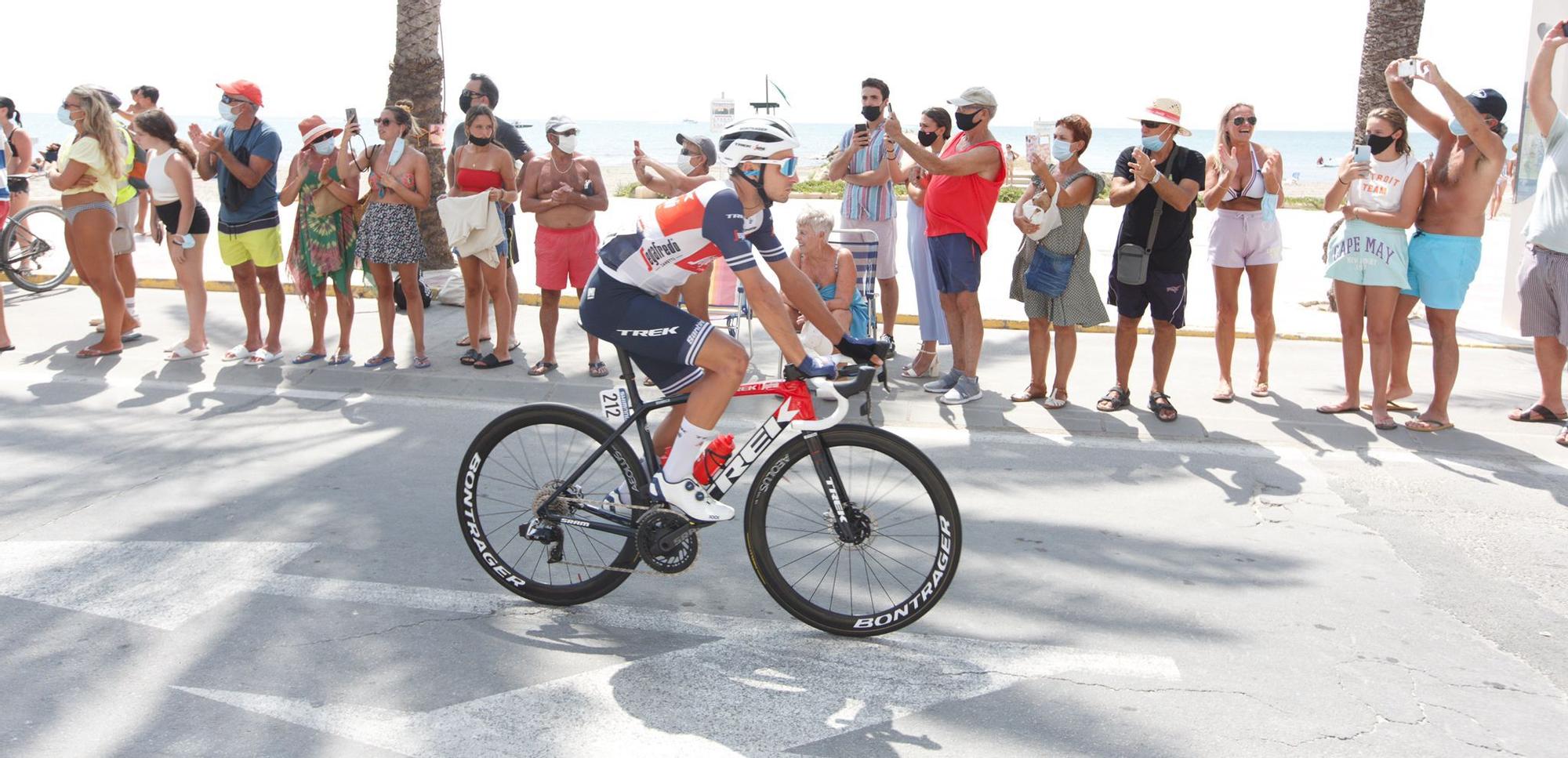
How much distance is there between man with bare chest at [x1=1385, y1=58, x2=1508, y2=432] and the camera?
7.38 metres

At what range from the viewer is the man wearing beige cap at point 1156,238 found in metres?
7.58

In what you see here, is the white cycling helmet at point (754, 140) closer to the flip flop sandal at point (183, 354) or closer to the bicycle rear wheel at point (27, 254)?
the flip flop sandal at point (183, 354)

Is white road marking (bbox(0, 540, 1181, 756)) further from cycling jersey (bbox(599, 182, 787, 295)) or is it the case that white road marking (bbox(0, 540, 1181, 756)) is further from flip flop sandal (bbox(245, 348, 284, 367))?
→ flip flop sandal (bbox(245, 348, 284, 367))

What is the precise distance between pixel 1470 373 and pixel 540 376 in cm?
677

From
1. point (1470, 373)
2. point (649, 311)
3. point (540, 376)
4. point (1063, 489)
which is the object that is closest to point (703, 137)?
point (540, 376)

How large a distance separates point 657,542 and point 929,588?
104cm

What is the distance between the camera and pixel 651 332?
183 inches

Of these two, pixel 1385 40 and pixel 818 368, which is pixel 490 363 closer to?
pixel 818 368

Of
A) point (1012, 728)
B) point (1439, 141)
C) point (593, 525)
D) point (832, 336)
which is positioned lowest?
point (1012, 728)

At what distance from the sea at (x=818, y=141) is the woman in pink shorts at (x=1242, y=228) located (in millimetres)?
61228

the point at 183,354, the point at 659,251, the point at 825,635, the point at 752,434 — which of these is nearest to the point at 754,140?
the point at 659,251

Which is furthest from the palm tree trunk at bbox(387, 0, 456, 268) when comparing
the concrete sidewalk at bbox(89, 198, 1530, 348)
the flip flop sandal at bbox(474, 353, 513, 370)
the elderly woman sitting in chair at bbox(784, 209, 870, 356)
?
the elderly woman sitting in chair at bbox(784, 209, 870, 356)

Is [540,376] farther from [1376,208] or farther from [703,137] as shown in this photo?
[1376,208]

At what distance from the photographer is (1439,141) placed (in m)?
7.71
